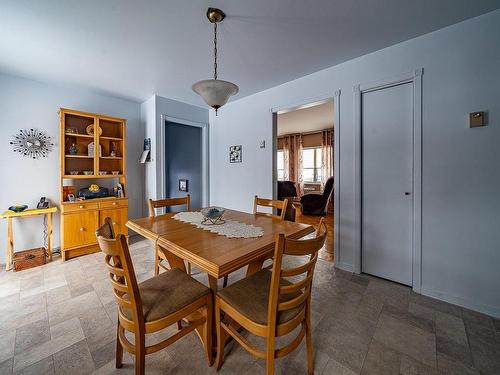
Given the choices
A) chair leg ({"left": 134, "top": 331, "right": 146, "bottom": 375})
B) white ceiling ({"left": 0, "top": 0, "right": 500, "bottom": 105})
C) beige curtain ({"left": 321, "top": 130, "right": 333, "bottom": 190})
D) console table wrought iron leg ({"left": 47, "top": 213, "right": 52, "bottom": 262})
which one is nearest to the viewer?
chair leg ({"left": 134, "top": 331, "right": 146, "bottom": 375})

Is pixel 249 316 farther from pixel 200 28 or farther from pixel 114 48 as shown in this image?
pixel 114 48

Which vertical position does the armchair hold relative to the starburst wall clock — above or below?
below

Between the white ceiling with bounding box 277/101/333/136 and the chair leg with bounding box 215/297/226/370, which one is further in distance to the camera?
the white ceiling with bounding box 277/101/333/136

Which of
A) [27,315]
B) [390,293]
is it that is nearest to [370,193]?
[390,293]

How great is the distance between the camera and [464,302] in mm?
1898

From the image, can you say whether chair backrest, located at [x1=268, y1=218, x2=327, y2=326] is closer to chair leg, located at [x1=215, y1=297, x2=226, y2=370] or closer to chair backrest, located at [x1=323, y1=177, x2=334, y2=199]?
chair leg, located at [x1=215, y1=297, x2=226, y2=370]

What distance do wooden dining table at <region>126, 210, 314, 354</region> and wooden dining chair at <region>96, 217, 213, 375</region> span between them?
0.48ft

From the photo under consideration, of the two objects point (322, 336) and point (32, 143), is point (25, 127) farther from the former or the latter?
point (322, 336)

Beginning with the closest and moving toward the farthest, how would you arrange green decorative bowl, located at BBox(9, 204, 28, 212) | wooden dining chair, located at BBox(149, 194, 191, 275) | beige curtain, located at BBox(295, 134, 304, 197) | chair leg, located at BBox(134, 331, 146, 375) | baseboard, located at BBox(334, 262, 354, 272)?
1. chair leg, located at BBox(134, 331, 146, 375)
2. wooden dining chair, located at BBox(149, 194, 191, 275)
3. baseboard, located at BBox(334, 262, 354, 272)
4. green decorative bowl, located at BBox(9, 204, 28, 212)
5. beige curtain, located at BBox(295, 134, 304, 197)

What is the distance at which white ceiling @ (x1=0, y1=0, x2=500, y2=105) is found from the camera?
1.68 m

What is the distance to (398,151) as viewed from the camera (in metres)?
2.22

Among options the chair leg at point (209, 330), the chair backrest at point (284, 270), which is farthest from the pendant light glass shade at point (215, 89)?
the chair leg at point (209, 330)

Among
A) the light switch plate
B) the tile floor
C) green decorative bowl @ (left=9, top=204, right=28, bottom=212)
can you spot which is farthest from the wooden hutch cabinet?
the light switch plate

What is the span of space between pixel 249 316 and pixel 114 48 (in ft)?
9.00
